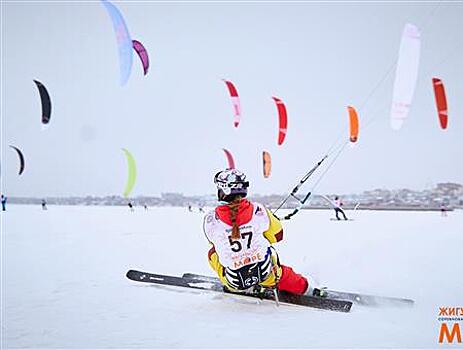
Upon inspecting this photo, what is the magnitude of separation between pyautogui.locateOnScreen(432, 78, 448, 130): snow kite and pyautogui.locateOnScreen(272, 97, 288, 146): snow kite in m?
4.74

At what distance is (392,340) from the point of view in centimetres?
245

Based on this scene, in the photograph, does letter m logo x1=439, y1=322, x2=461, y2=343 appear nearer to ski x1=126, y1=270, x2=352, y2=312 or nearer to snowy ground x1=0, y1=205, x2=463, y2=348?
snowy ground x1=0, y1=205, x2=463, y2=348

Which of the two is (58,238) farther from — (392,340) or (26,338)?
(392,340)

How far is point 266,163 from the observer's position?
14477 millimetres

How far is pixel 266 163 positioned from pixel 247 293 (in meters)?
11.2

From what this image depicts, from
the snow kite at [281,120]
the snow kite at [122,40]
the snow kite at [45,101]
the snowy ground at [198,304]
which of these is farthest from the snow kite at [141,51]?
the snow kite at [281,120]

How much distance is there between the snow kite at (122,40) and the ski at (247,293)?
4.94 m

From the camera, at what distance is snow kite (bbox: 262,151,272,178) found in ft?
44.7

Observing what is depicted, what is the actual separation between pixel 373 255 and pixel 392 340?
3333 mm

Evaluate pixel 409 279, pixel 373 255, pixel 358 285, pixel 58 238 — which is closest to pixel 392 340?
pixel 358 285

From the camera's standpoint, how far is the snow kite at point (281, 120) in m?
13.1

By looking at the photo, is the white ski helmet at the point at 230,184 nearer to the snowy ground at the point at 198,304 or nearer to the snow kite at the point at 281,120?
the snowy ground at the point at 198,304

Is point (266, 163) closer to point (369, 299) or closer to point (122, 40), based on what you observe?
point (122, 40)

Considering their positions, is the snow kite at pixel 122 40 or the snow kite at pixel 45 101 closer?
the snow kite at pixel 122 40
